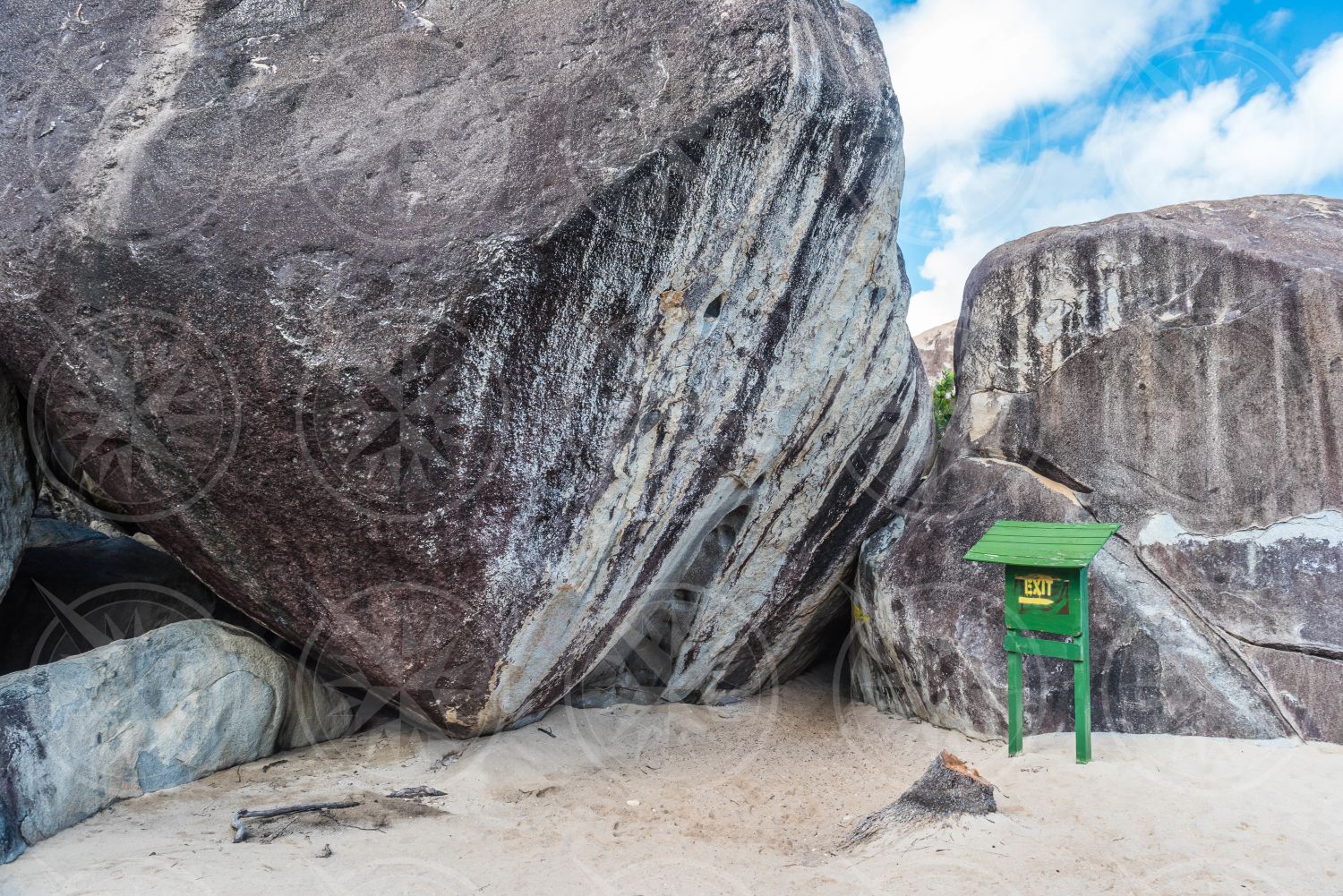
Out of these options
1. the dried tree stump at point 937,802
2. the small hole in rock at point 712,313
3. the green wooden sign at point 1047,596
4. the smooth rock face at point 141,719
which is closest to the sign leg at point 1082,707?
the green wooden sign at point 1047,596

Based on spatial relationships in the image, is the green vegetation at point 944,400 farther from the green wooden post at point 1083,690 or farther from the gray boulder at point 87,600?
the gray boulder at point 87,600

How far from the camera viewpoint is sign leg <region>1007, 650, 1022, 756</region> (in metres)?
4.46

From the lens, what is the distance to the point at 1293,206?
5898 mm

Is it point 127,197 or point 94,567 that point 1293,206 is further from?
point 94,567

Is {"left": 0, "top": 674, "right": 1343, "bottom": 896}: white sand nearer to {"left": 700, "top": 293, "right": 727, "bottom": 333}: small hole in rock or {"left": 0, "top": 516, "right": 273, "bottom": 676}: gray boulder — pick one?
{"left": 0, "top": 516, "right": 273, "bottom": 676}: gray boulder

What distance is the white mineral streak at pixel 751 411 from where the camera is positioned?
438cm

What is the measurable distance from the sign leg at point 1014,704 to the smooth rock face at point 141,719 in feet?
11.8

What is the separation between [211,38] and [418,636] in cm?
312

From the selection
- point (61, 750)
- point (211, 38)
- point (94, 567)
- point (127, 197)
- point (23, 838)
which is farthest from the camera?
point (94, 567)

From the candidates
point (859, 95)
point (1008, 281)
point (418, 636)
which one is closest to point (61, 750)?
point (418, 636)

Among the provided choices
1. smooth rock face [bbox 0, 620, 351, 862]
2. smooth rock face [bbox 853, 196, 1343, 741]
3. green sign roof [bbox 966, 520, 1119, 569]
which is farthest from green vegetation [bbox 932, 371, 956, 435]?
smooth rock face [bbox 0, 620, 351, 862]

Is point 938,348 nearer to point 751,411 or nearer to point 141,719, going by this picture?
point 751,411

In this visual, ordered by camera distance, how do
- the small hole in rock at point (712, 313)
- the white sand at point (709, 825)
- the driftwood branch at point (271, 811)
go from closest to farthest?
the white sand at point (709, 825) → the driftwood branch at point (271, 811) → the small hole in rock at point (712, 313)

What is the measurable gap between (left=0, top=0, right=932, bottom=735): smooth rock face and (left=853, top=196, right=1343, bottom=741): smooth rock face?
164cm
